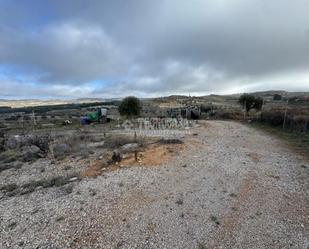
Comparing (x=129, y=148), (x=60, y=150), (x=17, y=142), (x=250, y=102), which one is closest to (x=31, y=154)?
(x=60, y=150)

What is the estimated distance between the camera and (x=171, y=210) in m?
6.78

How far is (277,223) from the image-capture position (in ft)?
19.7

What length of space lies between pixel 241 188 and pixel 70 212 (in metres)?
5.04

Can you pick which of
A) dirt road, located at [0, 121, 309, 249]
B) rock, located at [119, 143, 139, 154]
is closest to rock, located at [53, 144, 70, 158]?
rock, located at [119, 143, 139, 154]

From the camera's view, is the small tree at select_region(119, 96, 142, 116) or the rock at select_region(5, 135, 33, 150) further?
the small tree at select_region(119, 96, 142, 116)

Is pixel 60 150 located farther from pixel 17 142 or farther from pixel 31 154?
pixel 17 142

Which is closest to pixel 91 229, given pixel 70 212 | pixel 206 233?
pixel 70 212

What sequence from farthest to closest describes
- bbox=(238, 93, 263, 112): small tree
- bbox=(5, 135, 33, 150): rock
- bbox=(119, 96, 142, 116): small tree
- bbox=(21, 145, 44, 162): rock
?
bbox=(238, 93, 263, 112): small tree < bbox=(119, 96, 142, 116): small tree < bbox=(5, 135, 33, 150): rock < bbox=(21, 145, 44, 162): rock

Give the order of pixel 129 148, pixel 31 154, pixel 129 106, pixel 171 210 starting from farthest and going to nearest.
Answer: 1. pixel 129 106
2. pixel 31 154
3. pixel 129 148
4. pixel 171 210

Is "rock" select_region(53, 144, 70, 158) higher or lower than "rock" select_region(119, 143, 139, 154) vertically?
lower

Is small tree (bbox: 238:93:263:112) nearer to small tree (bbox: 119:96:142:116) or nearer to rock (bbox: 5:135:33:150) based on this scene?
small tree (bbox: 119:96:142:116)

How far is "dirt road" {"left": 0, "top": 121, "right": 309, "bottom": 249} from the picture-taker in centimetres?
561

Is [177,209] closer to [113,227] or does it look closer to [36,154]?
[113,227]

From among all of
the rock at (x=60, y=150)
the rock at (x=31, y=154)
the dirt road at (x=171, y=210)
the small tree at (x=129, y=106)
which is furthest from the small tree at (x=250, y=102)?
the rock at (x=31, y=154)
